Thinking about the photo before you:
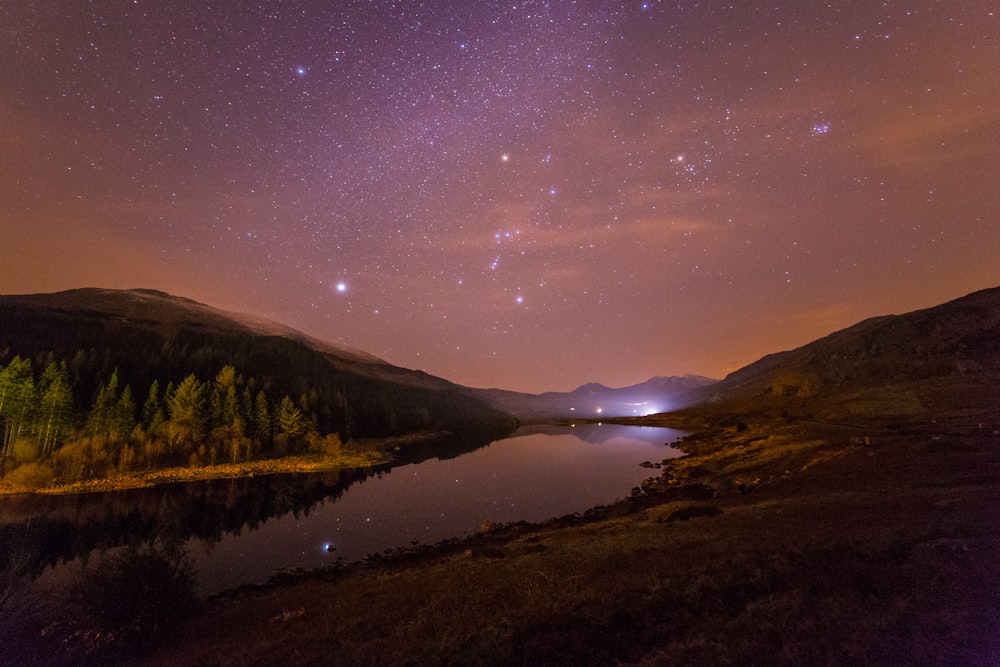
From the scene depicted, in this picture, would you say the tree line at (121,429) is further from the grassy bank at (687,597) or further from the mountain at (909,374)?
the mountain at (909,374)

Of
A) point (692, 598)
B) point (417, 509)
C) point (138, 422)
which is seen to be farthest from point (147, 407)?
point (692, 598)

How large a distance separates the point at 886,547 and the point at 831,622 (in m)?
6.83

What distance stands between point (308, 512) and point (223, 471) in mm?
32569

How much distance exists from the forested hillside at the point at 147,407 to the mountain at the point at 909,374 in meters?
103

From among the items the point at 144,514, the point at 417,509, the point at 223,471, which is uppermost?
the point at 144,514

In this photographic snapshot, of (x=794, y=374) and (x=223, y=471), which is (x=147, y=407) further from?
(x=794, y=374)

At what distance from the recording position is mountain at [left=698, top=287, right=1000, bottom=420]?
67.8 m

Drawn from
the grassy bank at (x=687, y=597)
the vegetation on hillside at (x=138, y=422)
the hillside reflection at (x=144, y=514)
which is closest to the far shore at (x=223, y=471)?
the vegetation on hillside at (x=138, y=422)

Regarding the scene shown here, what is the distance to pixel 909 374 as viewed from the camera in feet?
322

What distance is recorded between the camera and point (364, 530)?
125 ft

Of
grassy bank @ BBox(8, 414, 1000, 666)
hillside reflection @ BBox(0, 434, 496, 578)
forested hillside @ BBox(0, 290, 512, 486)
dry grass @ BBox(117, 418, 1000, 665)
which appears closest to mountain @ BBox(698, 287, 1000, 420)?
grassy bank @ BBox(8, 414, 1000, 666)

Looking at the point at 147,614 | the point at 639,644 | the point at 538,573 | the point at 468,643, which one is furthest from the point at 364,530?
the point at 639,644

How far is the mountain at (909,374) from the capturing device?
222ft

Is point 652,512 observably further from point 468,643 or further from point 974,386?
point 974,386
